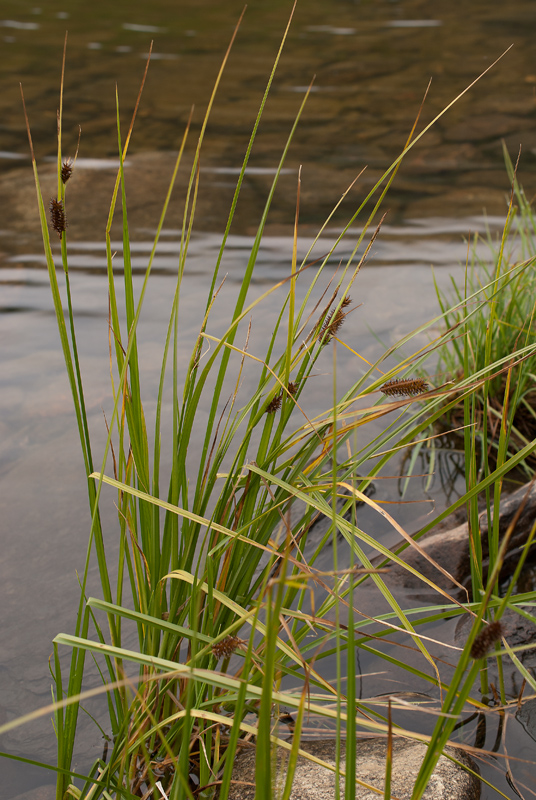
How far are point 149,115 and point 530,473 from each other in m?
4.03

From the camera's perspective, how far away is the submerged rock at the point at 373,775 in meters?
1.07

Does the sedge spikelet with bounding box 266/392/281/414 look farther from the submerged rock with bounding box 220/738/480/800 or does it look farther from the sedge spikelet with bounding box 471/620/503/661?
the submerged rock with bounding box 220/738/480/800

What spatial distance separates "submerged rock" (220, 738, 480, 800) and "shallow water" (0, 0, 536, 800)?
0.21 meters

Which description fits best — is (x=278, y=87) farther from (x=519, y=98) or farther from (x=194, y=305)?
(x=194, y=305)

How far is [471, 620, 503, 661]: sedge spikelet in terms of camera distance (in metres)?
0.59

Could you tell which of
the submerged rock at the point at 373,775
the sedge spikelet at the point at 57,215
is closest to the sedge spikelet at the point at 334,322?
the sedge spikelet at the point at 57,215

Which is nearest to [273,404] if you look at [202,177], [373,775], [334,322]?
[334,322]

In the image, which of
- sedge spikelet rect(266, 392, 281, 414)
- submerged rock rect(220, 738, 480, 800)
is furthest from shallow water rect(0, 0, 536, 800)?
sedge spikelet rect(266, 392, 281, 414)

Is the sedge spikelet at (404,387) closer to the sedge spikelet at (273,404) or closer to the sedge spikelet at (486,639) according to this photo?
the sedge spikelet at (273,404)

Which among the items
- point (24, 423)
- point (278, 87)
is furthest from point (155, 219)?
point (278, 87)

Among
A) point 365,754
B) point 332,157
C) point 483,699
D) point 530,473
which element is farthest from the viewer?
point 332,157

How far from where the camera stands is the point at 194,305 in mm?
3055

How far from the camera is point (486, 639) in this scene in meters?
0.60

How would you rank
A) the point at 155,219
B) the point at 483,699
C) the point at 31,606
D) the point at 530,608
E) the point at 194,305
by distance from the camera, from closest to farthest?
1. the point at 483,699
2. the point at 530,608
3. the point at 31,606
4. the point at 194,305
5. the point at 155,219
